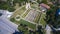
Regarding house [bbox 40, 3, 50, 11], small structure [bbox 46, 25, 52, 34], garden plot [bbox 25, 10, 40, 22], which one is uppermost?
house [bbox 40, 3, 50, 11]

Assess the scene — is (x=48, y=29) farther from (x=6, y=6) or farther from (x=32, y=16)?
(x=6, y=6)

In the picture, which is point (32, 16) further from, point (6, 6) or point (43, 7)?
point (6, 6)

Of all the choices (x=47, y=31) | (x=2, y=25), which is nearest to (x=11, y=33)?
(x=2, y=25)

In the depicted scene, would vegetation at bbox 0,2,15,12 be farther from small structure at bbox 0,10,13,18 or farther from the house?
the house

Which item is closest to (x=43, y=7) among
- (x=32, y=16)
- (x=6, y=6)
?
(x=32, y=16)

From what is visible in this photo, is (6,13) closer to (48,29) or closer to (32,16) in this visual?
(32,16)

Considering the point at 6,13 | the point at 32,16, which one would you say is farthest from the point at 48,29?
the point at 6,13


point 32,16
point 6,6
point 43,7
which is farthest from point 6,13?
point 43,7

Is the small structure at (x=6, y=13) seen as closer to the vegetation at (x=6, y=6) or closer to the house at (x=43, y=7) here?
the vegetation at (x=6, y=6)

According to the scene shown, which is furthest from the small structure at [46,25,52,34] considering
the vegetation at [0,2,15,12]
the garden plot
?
the vegetation at [0,2,15,12]

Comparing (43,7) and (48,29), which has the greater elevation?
(43,7)

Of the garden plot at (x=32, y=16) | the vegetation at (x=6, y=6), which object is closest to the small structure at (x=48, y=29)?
the garden plot at (x=32, y=16)

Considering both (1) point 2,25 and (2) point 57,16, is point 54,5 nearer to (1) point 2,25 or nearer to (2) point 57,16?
(2) point 57,16
